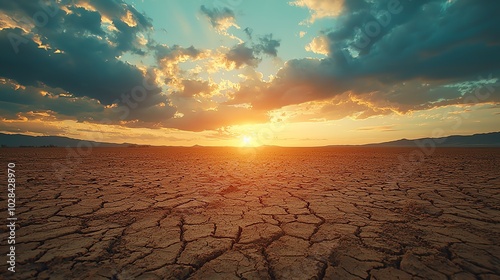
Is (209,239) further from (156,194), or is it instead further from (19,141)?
(19,141)

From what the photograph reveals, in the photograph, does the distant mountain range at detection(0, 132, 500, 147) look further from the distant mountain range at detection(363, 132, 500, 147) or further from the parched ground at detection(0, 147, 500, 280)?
the parched ground at detection(0, 147, 500, 280)

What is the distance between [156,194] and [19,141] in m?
115

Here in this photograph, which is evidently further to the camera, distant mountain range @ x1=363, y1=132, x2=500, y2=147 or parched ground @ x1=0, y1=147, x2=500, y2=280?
distant mountain range @ x1=363, y1=132, x2=500, y2=147

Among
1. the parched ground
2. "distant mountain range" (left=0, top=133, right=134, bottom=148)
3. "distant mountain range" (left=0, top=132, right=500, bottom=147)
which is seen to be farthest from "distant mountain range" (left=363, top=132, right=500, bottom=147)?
"distant mountain range" (left=0, top=133, right=134, bottom=148)

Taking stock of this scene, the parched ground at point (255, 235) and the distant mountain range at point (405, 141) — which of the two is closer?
the parched ground at point (255, 235)

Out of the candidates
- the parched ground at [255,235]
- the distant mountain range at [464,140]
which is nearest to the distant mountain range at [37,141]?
the parched ground at [255,235]

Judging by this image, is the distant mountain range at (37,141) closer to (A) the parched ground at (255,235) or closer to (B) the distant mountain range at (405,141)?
(B) the distant mountain range at (405,141)

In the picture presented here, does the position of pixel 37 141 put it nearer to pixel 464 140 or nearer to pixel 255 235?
pixel 255 235

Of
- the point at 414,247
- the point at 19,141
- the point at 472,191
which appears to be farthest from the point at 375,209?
the point at 19,141

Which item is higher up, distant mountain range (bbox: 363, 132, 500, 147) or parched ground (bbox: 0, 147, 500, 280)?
distant mountain range (bbox: 363, 132, 500, 147)

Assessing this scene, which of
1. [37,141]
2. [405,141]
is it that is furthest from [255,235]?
[37,141]

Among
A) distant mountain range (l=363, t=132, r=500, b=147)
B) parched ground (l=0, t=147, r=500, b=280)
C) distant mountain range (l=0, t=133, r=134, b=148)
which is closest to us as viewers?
parched ground (l=0, t=147, r=500, b=280)

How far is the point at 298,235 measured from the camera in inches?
92.0

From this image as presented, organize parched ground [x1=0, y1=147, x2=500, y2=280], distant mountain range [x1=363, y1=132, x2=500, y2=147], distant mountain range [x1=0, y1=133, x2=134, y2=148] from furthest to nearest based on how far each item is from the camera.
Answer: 1. distant mountain range [x1=0, y1=133, x2=134, y2=148]
2. distant mountain range [x1=363, y1=132, x2=500, y2=147]
3. parched ground [x1=0, y1=147, x2=500, y2=280]
